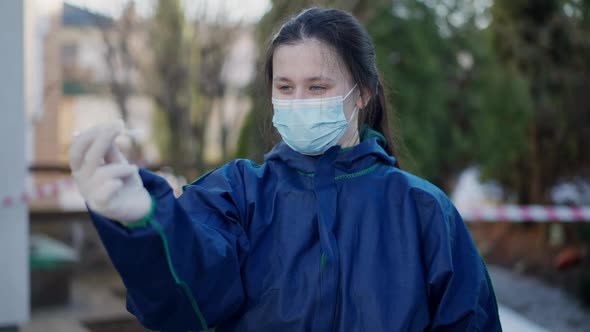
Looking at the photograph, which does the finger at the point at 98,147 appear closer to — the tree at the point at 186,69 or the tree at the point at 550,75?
the tree at the point at 186,69

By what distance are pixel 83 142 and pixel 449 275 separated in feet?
3.24

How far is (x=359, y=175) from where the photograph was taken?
2066 mm

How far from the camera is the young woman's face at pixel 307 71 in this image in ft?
6.68

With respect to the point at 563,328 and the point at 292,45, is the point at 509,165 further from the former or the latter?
the point at 292,45

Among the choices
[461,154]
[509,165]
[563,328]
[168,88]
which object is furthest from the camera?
[509,165]

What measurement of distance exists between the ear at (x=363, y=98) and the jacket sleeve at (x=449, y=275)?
14.3 inches

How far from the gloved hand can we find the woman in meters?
0.12

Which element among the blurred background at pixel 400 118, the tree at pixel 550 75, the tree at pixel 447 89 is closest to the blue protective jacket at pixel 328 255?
the blurred background at pixel 400 118

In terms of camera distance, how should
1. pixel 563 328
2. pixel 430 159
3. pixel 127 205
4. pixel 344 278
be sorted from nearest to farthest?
pixel 127 205 < pixel 344 278 < pixel 563 328 < pixel 430 159

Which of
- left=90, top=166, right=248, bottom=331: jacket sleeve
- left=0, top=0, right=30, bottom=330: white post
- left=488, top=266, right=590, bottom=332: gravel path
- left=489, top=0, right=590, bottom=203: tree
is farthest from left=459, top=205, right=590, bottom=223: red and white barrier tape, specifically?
left=90, top=166, right=248, bottom=331: jacket sleeve

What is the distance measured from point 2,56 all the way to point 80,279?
3611mm

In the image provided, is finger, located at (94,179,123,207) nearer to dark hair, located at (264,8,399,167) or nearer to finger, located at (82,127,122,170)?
finger, located at (82,127,122,170)

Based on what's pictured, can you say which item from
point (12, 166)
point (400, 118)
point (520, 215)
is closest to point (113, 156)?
point (12, 166)

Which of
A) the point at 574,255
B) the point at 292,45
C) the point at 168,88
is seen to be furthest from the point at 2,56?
the point at 574,255
